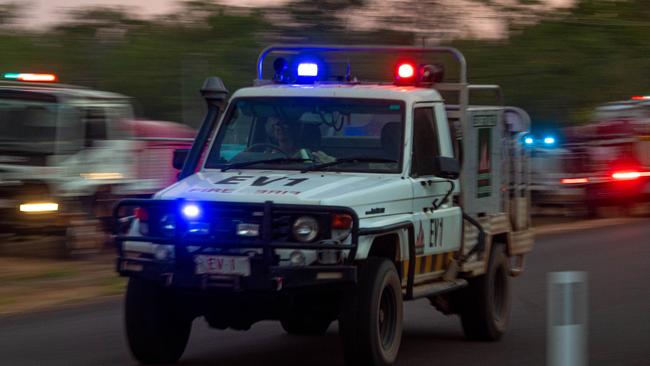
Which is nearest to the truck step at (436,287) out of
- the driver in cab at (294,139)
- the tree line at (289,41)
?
the driver in cab at (294,139)

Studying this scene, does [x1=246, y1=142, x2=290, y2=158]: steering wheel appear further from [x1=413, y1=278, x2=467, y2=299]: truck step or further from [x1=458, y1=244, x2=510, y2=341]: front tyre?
[x1=458, y1=244, x2=510, y2=341]: front tyre

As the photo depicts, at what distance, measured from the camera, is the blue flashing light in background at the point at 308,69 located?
10328mm

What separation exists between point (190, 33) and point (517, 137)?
975 inches

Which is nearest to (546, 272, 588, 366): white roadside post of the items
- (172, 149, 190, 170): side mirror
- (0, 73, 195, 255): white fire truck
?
(172, 149, 190, 170): side mirror

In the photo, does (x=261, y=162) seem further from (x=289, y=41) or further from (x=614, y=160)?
(x=289, y=41)

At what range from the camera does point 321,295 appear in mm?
8383

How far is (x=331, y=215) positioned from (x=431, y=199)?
166cm

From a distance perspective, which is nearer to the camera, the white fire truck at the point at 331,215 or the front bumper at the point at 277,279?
the front bumper at the point at 277,279

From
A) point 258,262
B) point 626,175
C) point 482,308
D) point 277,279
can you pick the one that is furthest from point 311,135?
point 626,175

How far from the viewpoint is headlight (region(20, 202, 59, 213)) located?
17.0 metres

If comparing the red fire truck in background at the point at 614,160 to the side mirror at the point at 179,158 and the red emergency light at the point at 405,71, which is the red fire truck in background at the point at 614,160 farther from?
the side mirror at the point at 179,158

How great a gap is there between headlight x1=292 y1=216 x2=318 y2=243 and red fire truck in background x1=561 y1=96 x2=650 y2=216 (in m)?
18.8

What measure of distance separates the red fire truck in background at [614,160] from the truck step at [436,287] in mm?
16603

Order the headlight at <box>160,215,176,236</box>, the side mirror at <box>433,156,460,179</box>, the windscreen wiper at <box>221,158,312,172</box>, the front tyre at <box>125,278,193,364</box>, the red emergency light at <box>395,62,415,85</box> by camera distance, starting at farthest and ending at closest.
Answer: the red emergency light at <box>395,62,415,85</box>
the windscreen wiper at <box>221,158,312,172</box>
the side mirror at <box>433,156,460,179</box>
the front tyre at <box>125,278,193,364</box>
the headlight at <box>160,215,176,236</box>
